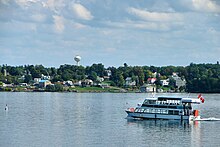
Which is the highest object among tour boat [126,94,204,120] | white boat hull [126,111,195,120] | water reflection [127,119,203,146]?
tour boat [126,94,204,120]

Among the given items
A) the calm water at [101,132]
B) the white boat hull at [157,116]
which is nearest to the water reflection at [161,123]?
the calm water at [101,132]

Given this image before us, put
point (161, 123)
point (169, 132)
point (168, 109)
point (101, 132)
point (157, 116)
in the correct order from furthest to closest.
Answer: point (168, 109), point (157, 116), point (161, 123), point (169, 132), point (101, 132)

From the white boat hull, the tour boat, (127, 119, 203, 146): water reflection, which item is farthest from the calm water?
the tour boat

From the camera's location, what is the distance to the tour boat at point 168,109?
119113 mm

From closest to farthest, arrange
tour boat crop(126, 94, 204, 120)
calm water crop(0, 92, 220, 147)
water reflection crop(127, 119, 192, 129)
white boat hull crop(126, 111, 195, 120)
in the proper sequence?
1. calm water crop(0, 92, 220, 147)
2. water reflection crop(127, 119, 192, 129)
3. white boat hull crop(126, 111, 195, 120)
4. tour boat crop(126, 94, 204, 120)

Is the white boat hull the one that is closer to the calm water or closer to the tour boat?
the tour boat

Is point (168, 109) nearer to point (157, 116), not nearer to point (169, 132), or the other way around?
point (157, 116)

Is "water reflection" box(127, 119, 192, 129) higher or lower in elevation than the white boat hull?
lower

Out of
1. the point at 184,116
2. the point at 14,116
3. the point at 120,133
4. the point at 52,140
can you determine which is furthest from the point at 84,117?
the point at 52,140

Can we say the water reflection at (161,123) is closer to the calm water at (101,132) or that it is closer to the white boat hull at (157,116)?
the calm water at (101,132)

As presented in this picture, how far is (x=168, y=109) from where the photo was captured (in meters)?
120

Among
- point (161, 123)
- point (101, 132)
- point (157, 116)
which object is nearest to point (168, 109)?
point (157, 116)

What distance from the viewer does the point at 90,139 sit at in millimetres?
89500

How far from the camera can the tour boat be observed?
391 feet
